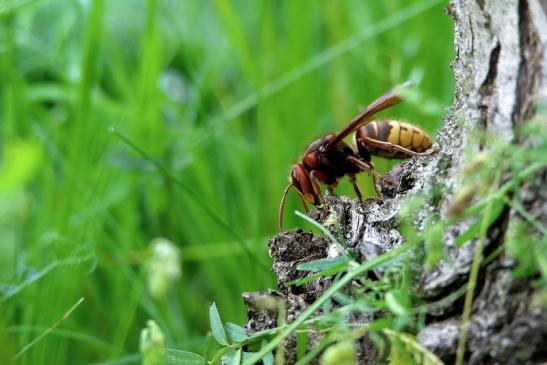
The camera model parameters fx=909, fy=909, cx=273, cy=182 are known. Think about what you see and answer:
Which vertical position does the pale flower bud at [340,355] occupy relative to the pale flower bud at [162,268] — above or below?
below

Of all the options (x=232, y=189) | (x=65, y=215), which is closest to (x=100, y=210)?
(x=65, y=215)

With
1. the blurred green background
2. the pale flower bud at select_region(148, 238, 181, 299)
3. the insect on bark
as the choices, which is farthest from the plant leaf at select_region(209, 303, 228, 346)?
the insect on bark

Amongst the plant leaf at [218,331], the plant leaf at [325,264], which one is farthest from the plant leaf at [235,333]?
the plant leaf at [325,264]

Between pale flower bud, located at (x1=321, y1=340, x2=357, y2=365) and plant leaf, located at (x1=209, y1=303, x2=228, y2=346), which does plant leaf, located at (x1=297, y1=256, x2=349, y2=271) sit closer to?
plant leaf, located at (x1=209, y1=303, x2=228, y2=346)

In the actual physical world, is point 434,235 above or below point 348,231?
below

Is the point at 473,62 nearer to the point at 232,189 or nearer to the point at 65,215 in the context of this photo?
the point at 65,215

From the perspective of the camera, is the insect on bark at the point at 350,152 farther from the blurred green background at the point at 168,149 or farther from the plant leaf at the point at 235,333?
the plant leaf at the point at 235,333
